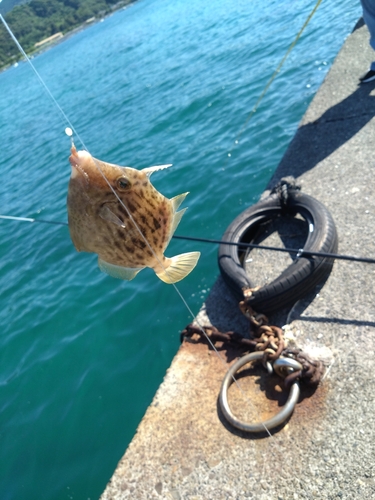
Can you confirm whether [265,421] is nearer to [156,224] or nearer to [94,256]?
[156,224]

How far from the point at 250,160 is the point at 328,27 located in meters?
11.3

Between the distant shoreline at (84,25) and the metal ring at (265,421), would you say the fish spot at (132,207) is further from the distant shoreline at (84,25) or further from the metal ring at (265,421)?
the distant shoreline at (84,25)

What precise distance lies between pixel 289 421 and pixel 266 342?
0.80 meters

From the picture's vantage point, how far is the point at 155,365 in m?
6.41

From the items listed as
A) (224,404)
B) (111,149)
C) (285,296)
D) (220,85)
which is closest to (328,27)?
(220,85)

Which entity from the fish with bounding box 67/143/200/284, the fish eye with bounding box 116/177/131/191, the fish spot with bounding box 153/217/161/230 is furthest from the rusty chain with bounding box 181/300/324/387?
the fish eye with bounding box 116/177/131/191

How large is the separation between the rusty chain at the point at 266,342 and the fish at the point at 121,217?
1.60 metres

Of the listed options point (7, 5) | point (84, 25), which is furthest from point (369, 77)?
point (84, 25)

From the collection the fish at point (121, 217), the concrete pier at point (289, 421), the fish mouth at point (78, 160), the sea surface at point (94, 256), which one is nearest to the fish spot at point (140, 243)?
the fish at point (121, 217)

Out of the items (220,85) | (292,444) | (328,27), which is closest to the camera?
(292,444)

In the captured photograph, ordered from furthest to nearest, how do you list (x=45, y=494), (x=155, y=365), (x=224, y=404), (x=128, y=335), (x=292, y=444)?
(x=128, y=335) < (x=155, y=365) < (x=45, y=494) < (x=224, y=404) < (x=292, y=444)

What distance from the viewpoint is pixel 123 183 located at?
2174 millimetres

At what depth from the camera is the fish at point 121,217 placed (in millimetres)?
2098

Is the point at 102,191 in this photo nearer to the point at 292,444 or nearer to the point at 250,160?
the point at 292,444
